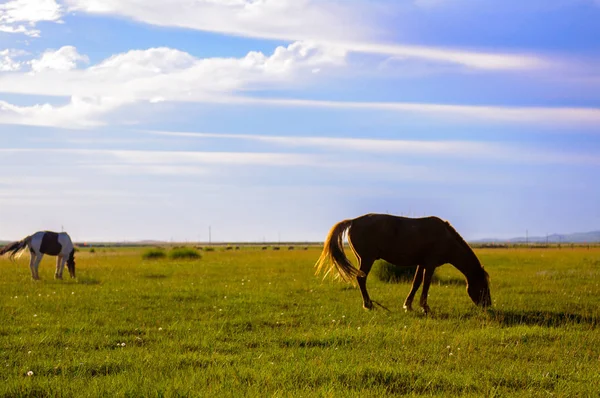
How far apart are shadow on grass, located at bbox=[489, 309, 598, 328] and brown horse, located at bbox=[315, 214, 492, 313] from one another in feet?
3.19

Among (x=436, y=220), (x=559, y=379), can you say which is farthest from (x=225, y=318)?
(x=559, y=379)

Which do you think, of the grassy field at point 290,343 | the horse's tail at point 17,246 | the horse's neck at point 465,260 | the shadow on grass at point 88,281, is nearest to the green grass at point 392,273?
the grassy field at point 290,343

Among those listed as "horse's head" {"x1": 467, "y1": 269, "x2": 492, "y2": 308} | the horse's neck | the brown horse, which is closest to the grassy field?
"horse's head" {"x1": 467, "y1": 269, "x2": 492, "y2": 308}

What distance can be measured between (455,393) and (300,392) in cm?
211

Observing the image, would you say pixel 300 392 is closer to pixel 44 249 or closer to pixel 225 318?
pixel 225 318

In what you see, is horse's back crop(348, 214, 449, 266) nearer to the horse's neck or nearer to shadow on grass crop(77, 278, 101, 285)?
the horse's neck

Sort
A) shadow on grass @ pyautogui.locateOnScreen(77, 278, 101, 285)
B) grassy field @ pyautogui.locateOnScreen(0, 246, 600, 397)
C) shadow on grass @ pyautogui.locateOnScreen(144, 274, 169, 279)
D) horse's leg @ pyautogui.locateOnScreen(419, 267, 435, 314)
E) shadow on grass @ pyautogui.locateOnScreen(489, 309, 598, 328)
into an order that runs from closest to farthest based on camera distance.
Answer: grassy field @ pyautogui.locateOnScreen(0, 246, 600, 397), shadow on grass @ pyautogui.locateOnScreen(489, 309, 598, 328), horse's leg @ pyautogui.locateOnScreen(419, 267, 435, 314), shadow on grass @ pyautogui.locateOnScreen(77, 278, 101, 285), shadow on grass @ pyautogui.locateOnScreen(144, 274, 169, 279)

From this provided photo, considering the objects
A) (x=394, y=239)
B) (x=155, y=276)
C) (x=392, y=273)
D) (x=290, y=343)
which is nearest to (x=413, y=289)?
(x=394, y=239)

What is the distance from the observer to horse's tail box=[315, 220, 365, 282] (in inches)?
618

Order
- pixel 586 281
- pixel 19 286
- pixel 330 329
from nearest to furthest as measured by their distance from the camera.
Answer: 1. pixel 330 329
2. pixel 19 286
3. pixel 586 281

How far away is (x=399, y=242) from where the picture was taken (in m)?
15.9

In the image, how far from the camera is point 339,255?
15.8 meters

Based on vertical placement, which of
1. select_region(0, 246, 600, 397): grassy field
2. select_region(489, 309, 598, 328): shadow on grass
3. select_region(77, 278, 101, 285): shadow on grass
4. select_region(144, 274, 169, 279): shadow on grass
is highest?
select_region(77, 278, 101, 285): shadow on grass

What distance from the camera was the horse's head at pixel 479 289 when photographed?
52.1 feet
